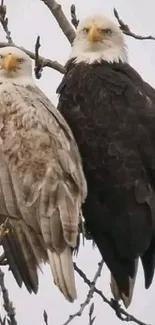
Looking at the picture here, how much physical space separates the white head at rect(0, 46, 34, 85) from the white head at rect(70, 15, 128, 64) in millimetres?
284

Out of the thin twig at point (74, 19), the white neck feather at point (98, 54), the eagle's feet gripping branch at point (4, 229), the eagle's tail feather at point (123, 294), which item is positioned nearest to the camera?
the eagle's feet gripping branch at point (4, 229)

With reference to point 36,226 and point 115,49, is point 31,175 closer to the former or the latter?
point 36,226

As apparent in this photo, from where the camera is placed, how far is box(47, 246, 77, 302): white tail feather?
7066 millimetres

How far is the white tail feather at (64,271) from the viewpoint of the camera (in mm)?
7066

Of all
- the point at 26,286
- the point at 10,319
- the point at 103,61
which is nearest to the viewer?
the point at 10,319

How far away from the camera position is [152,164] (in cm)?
753

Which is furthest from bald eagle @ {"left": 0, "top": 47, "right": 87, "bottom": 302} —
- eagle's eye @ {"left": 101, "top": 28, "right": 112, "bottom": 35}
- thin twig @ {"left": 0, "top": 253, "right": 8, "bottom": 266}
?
eagle's eye @ {"left": 101, "top": 28, "right": 112, "bottom": 35}

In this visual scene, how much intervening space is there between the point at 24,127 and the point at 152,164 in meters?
0.70

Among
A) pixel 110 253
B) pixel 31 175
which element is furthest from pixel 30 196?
pixel 110 253

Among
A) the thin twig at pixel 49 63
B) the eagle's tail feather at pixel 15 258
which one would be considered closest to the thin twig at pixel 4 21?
the thin twig at pixel 49 63

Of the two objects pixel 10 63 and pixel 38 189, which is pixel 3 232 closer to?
pixel 38 189

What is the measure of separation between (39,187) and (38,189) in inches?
0.4

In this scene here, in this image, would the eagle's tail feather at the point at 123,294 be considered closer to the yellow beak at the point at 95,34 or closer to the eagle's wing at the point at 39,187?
the eagle's wing at the point at 39,187

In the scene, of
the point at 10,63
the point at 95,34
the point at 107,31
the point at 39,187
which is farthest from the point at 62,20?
the point at 39,187
